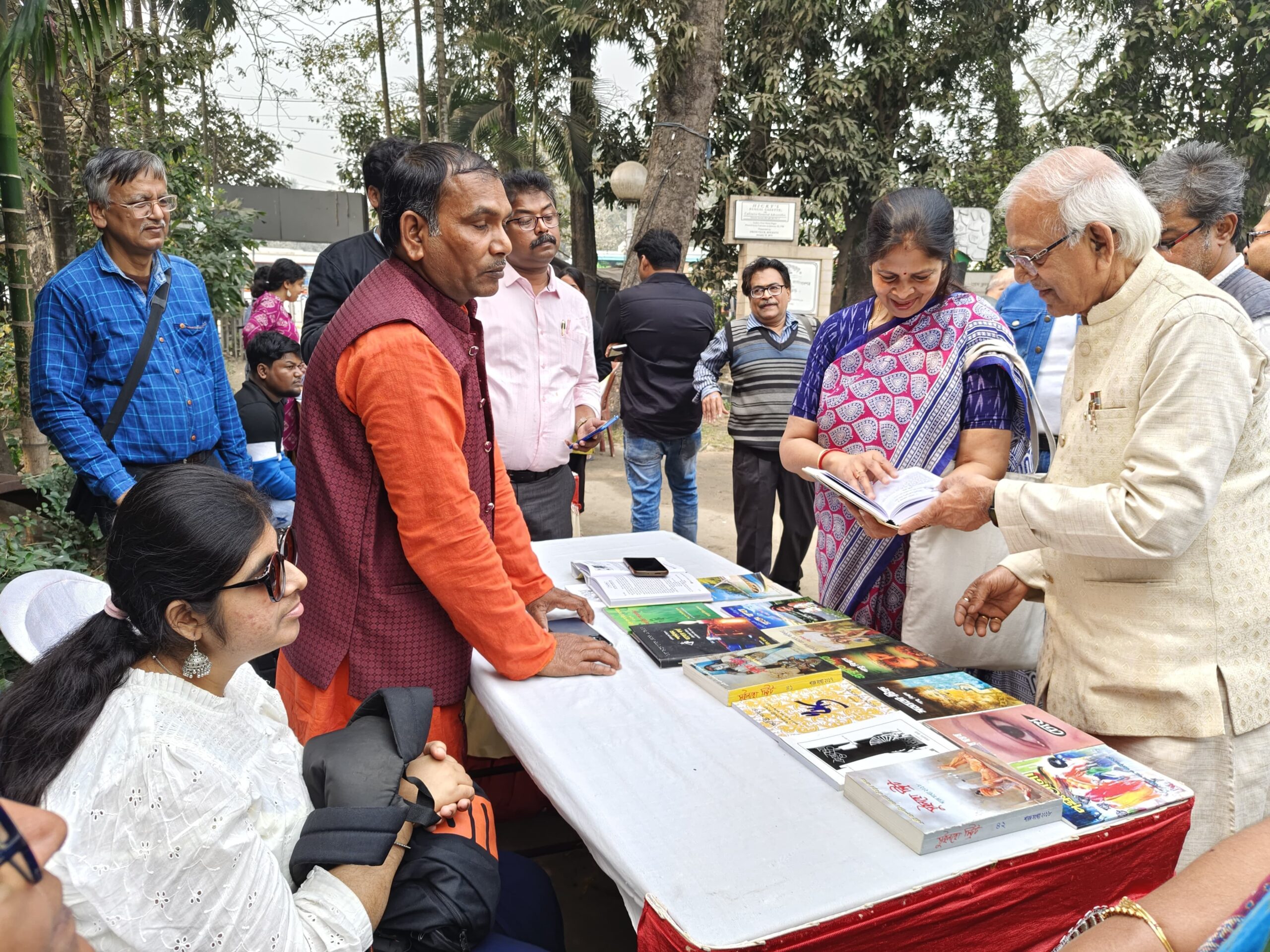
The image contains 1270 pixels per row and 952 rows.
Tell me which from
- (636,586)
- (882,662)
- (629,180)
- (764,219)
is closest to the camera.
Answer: (882,662)

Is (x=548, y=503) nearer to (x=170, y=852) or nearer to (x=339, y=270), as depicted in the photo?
(x=339, y=270)

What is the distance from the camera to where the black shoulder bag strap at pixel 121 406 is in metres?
2.96

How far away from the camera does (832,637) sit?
84.8 inches

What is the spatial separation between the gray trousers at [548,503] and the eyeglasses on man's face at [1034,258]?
199 cm

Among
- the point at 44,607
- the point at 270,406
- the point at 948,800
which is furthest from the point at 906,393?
the point at 270,406

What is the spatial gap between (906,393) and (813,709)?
36.7 inches

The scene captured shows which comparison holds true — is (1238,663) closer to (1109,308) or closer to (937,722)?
(937,722)

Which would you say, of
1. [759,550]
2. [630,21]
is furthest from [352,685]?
[630,21]

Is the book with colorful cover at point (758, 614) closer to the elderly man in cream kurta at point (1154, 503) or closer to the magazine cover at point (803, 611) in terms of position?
the magazine cover at point (803, 611)

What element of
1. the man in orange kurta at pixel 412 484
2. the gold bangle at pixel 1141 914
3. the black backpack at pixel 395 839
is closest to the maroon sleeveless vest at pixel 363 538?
the man in orange kurta at pixel 412 484

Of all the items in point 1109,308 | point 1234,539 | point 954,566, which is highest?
point 1109,308

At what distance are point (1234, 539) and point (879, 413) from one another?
0.91m

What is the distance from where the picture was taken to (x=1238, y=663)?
63.0 inches

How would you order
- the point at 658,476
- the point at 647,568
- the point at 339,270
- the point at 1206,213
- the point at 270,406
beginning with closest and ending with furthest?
1. the point at 647,568
2. the point at 1206,213
3. the point at 339,270
4. the point at 270,406
5. the point at 658,476
